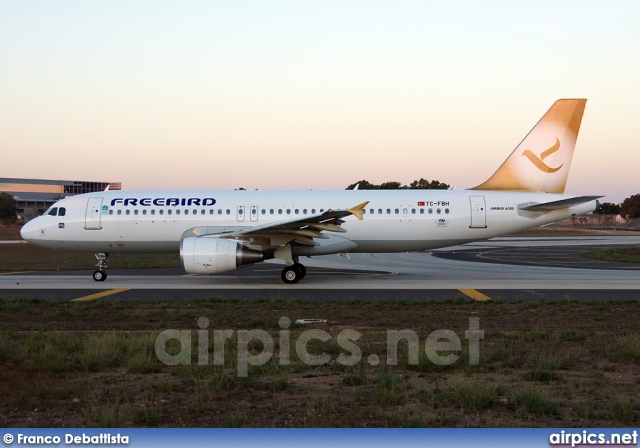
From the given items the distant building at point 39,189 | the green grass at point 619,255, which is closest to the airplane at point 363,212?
the green grass at point 619,255

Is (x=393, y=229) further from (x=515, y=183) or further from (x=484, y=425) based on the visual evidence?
(x=484, y=425)

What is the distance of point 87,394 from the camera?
25.5 feet

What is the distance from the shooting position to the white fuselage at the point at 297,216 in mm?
23562

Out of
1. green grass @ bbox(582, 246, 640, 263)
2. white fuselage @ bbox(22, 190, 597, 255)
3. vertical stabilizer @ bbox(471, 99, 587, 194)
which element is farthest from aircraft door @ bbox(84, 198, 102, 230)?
green grass @ bbox(582, 246, 640, 263)

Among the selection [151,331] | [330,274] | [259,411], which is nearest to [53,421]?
[259,411]

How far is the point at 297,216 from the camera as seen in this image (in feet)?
77.8

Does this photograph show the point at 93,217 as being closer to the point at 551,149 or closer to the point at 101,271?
the point at 101,271

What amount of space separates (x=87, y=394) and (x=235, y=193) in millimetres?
17041

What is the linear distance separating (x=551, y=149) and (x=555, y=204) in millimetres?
2450

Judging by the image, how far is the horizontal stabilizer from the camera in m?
22.7

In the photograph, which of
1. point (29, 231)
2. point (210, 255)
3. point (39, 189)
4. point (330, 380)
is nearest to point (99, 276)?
point (29, 231)

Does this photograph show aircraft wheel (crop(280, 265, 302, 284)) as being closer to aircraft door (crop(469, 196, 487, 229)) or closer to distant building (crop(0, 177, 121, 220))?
aircraft door (crop(469, 196, 487, 229))

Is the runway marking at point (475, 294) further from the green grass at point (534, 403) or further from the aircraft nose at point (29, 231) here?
the aircraft nose at point (29, 231)

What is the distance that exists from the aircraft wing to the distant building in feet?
281
